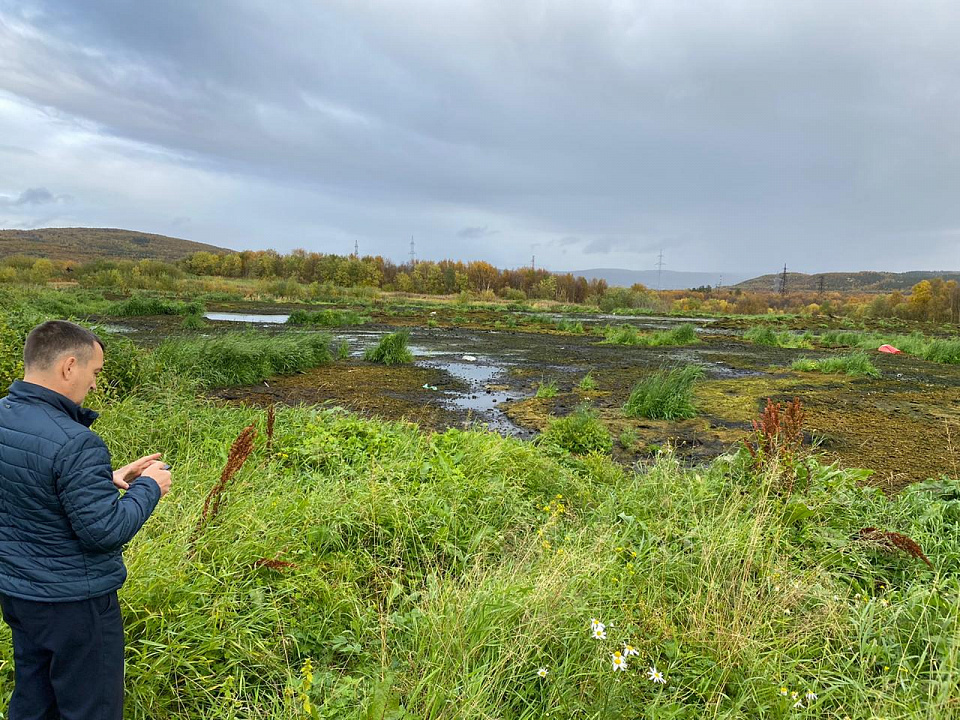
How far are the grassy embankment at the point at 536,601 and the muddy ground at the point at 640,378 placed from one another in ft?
6.41

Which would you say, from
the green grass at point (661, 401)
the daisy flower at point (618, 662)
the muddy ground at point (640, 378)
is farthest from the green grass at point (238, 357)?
the daisy flower at point (618, 662)

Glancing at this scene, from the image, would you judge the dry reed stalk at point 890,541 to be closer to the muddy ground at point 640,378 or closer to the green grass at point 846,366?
the muddy ground at point 640,378

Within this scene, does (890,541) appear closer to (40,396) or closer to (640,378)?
(40,396)

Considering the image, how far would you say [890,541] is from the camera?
3293 millimetres

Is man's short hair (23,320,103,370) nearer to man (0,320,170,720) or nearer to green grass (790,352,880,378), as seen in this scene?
man (0,320,170,720)

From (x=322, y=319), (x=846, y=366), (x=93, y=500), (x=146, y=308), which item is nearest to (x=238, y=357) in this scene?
(x=93, y=500)

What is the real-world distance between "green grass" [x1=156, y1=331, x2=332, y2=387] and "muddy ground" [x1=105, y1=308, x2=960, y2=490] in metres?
0.43

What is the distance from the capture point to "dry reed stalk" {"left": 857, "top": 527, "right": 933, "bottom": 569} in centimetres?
306

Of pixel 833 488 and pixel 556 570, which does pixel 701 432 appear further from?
pixel 556 570

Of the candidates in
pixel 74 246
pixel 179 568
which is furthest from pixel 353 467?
pixel 74 246

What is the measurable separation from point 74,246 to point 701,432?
462 ft

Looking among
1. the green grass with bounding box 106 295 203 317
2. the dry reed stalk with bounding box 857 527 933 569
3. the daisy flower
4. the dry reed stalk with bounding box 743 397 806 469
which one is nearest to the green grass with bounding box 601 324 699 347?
the dry reed stalk with bounding box 743 397 806 469

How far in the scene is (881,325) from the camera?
35.8 metres

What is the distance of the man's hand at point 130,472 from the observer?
199 cm
